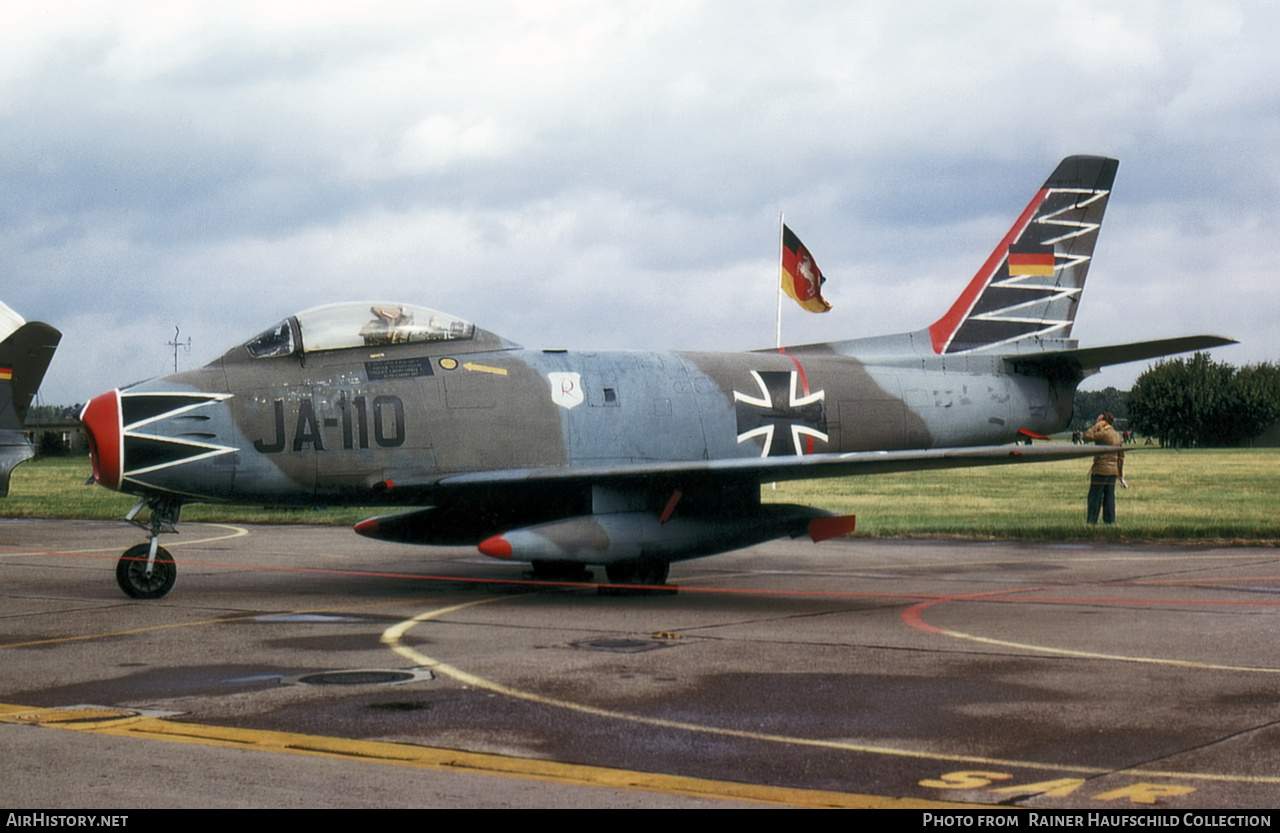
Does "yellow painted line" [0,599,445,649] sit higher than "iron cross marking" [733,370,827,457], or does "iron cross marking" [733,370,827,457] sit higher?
"iron cross marking" [733,370,827,457]

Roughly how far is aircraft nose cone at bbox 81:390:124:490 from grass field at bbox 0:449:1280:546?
12546 millimetres

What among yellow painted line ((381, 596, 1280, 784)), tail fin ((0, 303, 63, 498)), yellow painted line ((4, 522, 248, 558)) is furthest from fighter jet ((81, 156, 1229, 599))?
tail fin ((0, 303, 63, 498))

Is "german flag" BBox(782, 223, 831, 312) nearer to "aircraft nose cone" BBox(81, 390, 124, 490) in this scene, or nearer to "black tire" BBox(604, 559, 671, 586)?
"black tire" BBox(604, 559, 671, 586)

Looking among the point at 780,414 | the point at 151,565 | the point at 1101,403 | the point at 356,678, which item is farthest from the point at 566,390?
the point at 1101,403

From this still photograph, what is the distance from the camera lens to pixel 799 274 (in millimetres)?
28125

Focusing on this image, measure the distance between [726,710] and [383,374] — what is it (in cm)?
723

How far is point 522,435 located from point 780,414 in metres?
3.32

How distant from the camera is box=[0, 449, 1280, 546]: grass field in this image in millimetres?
20578

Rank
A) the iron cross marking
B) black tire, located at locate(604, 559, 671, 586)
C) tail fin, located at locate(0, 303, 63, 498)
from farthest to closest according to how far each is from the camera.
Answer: tail fin, located at locate(0, 303, 63, 498) → the iron cross marking → black tire, located at locate(604, 559, 671, 586)

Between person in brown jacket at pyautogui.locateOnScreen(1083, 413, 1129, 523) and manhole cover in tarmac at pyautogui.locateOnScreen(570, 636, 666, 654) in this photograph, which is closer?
manhole cover in tarmac at pyautogui.locateOnScreen(570, 636, 666, 654)

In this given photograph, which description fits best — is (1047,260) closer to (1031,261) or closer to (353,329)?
(1031,261)

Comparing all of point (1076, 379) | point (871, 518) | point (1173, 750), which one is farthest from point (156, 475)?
point (871, 518)

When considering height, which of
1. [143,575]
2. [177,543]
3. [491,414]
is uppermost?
[491,414]

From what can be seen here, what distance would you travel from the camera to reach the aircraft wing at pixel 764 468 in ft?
39.5
